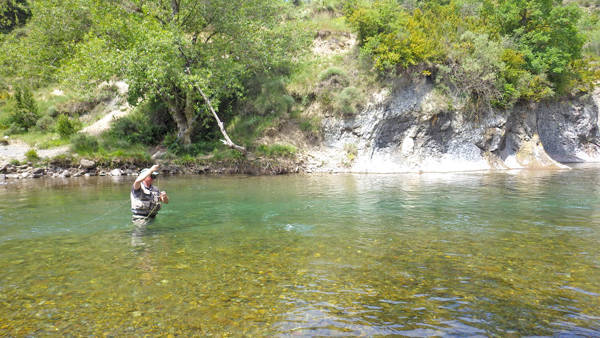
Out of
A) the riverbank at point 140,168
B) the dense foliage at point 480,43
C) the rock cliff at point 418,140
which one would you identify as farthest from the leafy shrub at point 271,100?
→ the dense foliage at point 480,43

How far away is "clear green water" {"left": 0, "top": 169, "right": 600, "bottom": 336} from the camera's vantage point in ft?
15.8

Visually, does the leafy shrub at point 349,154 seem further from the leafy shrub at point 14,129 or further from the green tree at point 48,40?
the leafy shrub at point 14,129

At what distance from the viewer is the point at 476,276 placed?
20.5 ft

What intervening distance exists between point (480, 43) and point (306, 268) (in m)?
25.4

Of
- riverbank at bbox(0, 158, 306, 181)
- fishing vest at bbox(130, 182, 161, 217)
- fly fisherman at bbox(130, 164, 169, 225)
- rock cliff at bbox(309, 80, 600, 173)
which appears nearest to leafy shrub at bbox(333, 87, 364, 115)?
rock cliff at bbox(309, 80, 600, 173)

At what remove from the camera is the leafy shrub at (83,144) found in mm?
24422

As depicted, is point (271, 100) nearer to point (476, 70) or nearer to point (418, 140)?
point (418, 140)

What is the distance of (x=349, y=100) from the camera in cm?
2684

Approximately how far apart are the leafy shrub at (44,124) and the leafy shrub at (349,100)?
22351 mm

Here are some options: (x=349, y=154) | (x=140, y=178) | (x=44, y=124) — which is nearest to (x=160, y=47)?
(x=140, y=178)

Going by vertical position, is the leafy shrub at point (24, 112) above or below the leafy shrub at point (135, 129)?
above

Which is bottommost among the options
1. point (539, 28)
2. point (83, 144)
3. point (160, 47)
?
point (83, 144)

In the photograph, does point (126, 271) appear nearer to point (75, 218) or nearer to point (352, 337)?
point (352, 337)

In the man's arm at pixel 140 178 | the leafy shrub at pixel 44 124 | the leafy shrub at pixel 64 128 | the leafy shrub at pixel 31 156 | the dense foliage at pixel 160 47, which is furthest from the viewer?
the leafy shrub at pixel 44 124
